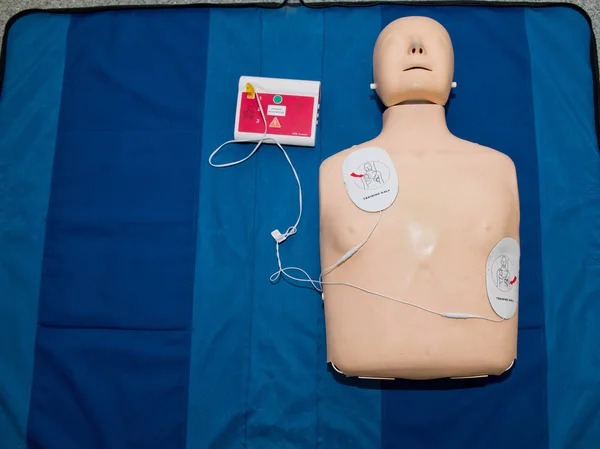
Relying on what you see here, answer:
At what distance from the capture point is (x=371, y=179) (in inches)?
35.0

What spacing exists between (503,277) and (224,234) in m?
0.55

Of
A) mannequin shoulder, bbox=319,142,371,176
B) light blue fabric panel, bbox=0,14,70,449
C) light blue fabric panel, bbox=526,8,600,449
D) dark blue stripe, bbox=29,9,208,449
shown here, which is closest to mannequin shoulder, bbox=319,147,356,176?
mannequin shoulder, bbox=319,142,371,176

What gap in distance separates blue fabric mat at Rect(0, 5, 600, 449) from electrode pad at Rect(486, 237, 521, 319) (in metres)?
0.16

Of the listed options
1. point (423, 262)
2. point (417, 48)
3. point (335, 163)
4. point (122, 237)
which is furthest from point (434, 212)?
point (122, 237)

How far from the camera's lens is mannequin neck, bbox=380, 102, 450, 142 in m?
0.94

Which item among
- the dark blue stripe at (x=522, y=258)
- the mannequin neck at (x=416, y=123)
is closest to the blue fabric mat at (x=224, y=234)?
the dark blue stripe at (x=522, y=258)

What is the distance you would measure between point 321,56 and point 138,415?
33.7 inches

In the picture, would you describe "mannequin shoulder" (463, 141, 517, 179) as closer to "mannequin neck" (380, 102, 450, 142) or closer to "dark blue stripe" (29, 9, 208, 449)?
"mannequin neck" (380, 102, 450, 142)

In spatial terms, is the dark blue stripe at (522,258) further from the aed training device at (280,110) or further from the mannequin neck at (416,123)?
the aed training device at (280,110)

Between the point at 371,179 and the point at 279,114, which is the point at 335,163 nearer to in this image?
the point at 371,179

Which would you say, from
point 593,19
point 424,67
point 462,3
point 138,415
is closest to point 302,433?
point 138,415

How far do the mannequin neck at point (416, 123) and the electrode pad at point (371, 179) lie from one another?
7cm

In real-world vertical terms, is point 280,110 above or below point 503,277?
above

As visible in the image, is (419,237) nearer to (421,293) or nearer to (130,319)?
(421,293)
